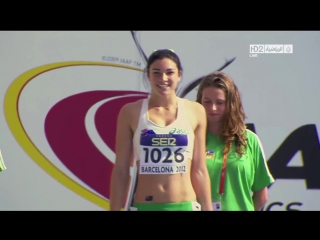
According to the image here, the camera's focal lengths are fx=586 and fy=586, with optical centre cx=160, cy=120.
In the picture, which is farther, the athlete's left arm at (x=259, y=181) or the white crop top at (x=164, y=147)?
the athlete's left arm at (x=259, y=181)

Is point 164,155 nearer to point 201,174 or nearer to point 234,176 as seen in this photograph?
point 201,174

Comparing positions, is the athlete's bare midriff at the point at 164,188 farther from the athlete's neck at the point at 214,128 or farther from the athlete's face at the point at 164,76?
the athlete's face at the point at 164,76

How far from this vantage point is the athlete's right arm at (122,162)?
3783mm

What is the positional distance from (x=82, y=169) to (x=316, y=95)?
6.16 ft

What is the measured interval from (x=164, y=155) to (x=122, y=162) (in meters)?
0.28

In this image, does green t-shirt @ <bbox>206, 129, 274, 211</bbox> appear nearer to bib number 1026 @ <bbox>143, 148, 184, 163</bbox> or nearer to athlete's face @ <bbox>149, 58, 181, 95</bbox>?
bib number 1026 @ <bbox>143, 148, 184, 163</bbox>

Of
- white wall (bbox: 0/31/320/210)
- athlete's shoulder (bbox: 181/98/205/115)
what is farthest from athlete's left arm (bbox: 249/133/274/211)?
white wall (bbox: 0/31/320/210)

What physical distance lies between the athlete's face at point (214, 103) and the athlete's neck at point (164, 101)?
0.20 m

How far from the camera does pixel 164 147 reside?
377 cm

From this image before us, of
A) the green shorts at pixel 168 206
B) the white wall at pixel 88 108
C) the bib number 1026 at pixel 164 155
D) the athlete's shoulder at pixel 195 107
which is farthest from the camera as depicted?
the white wall at pixel 88 108

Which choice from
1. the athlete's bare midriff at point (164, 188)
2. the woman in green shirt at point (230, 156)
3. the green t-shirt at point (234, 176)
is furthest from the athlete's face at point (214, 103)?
the athlete's bare midriff at point (164, 188)

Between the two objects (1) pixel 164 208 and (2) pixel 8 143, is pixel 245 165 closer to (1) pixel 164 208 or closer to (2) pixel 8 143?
(1) pixel 164 208

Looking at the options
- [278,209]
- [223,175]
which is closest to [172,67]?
[223,175]

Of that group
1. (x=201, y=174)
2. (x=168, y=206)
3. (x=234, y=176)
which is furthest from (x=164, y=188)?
(x=234, y=176)
